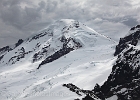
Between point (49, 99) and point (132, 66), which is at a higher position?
point (132, 66)

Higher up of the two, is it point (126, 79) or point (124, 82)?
point (126, 79)

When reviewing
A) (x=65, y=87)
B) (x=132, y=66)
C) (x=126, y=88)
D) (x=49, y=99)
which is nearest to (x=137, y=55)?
(x=132, y=66)

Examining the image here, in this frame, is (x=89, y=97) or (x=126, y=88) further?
(x=126, y=88)

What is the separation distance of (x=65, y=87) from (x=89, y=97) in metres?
34.8

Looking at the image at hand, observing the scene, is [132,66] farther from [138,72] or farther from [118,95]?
[118,95]

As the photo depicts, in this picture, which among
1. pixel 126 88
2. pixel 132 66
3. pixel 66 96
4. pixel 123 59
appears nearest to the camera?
pixel 66 96

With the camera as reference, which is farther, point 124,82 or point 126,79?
point 126,79

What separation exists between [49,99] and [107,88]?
108 feet

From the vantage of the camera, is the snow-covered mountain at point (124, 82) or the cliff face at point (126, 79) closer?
the cliff face at point (126, 79)

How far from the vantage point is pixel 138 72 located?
129m

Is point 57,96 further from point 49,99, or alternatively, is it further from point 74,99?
point 74,99

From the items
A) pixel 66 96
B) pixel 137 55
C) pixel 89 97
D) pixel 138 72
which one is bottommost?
pixel 89 97

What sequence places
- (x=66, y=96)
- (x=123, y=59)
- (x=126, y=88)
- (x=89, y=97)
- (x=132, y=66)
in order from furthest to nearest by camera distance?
(x=123, y=59)
(x=132, y=66)
(x=126, y=88)
(x=66, y=96)
(x=89, y=97)

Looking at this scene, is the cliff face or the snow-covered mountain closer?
the cliff face
